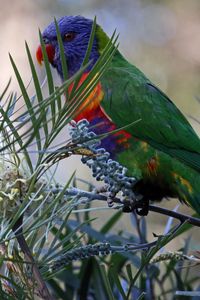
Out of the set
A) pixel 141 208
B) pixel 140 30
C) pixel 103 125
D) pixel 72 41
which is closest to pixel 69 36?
pixel 72 41

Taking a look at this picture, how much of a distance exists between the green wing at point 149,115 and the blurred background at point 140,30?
166cm

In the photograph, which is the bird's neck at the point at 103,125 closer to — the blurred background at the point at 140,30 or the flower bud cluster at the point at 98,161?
the flower bud cluster at the point at 98,161

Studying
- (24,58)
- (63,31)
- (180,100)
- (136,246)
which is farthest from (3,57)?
(136,246)

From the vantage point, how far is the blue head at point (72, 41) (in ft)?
6.22

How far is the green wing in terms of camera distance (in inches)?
60.1

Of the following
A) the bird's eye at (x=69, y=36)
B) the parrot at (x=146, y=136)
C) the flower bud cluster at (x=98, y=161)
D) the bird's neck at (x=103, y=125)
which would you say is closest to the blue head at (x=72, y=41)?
the bird's eye at (x=69, y=36)

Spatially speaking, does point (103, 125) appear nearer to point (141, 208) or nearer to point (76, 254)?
point (141, 208)

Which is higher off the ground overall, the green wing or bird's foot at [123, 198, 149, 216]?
the green wing

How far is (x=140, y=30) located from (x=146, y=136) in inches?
103

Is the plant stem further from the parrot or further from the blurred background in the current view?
the blurred background

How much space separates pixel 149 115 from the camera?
157 cm

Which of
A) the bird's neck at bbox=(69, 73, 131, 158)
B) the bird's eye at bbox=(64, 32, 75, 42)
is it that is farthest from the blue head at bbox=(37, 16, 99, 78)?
the bird's neck at bbox=(69, 73, 131, 158)

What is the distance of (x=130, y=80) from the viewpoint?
163 cm

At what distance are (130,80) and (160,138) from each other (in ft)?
0.67
